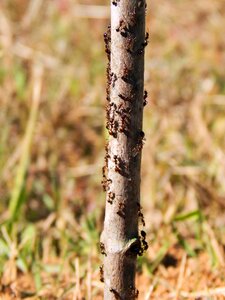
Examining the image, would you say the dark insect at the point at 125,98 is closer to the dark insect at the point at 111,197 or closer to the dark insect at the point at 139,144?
the dark insect at the point at 139,144

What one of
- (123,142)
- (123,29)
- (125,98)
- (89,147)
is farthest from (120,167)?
(89,147)

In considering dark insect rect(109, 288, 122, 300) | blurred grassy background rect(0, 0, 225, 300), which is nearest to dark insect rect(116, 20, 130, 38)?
dark insect rect(109, 288, 122, 300)

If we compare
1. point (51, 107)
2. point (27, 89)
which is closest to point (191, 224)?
point (51, 107)

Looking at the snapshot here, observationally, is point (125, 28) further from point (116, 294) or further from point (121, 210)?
point (116, 294)

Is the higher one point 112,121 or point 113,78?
point 113,78

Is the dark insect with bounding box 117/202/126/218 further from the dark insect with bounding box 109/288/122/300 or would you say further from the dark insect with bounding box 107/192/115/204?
the dark insect with bounding box 109/288/122/300

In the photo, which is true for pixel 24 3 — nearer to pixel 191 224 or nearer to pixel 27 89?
pixel 27 89
